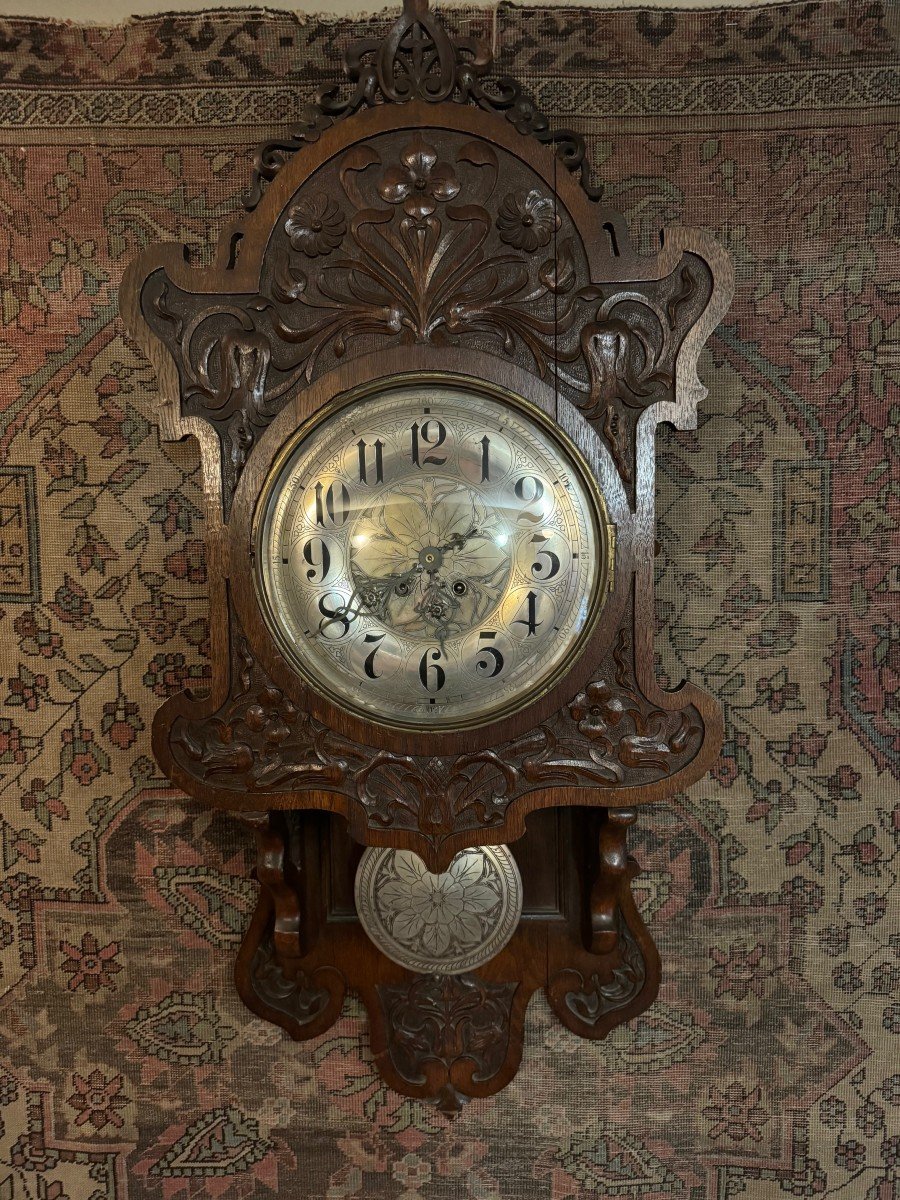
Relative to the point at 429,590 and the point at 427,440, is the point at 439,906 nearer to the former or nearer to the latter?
the point at 429,590

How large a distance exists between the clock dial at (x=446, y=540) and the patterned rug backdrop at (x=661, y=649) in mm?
224

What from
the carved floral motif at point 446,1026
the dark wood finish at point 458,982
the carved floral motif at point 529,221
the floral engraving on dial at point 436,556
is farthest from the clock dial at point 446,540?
the carved floral motif at point 446,1026

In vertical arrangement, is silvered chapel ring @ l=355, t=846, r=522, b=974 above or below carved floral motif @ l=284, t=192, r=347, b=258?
below

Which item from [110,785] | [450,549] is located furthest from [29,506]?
[450,549]

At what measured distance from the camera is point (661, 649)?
97 centimetres

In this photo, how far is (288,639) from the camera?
31.8 inches

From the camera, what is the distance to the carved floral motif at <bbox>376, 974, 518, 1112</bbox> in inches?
37.6

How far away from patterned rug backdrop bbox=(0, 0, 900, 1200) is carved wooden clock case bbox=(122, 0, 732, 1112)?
0.20 metres

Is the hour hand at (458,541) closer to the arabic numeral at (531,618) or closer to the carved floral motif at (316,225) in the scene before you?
the arabic numeral at (531,618)

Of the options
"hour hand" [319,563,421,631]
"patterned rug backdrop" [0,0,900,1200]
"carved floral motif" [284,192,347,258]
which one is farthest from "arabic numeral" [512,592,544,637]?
"carved floral motif" [284,192,347,258]

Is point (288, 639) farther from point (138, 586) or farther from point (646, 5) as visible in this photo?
point (646, 5)

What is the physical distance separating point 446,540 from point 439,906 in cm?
40

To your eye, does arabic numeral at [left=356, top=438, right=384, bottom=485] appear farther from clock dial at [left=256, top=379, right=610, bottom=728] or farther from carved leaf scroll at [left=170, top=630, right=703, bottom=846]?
carved leaf scroll at [left=170, top=630, right=703, bottom=846]

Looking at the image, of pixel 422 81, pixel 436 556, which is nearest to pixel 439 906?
pixel 436 556
